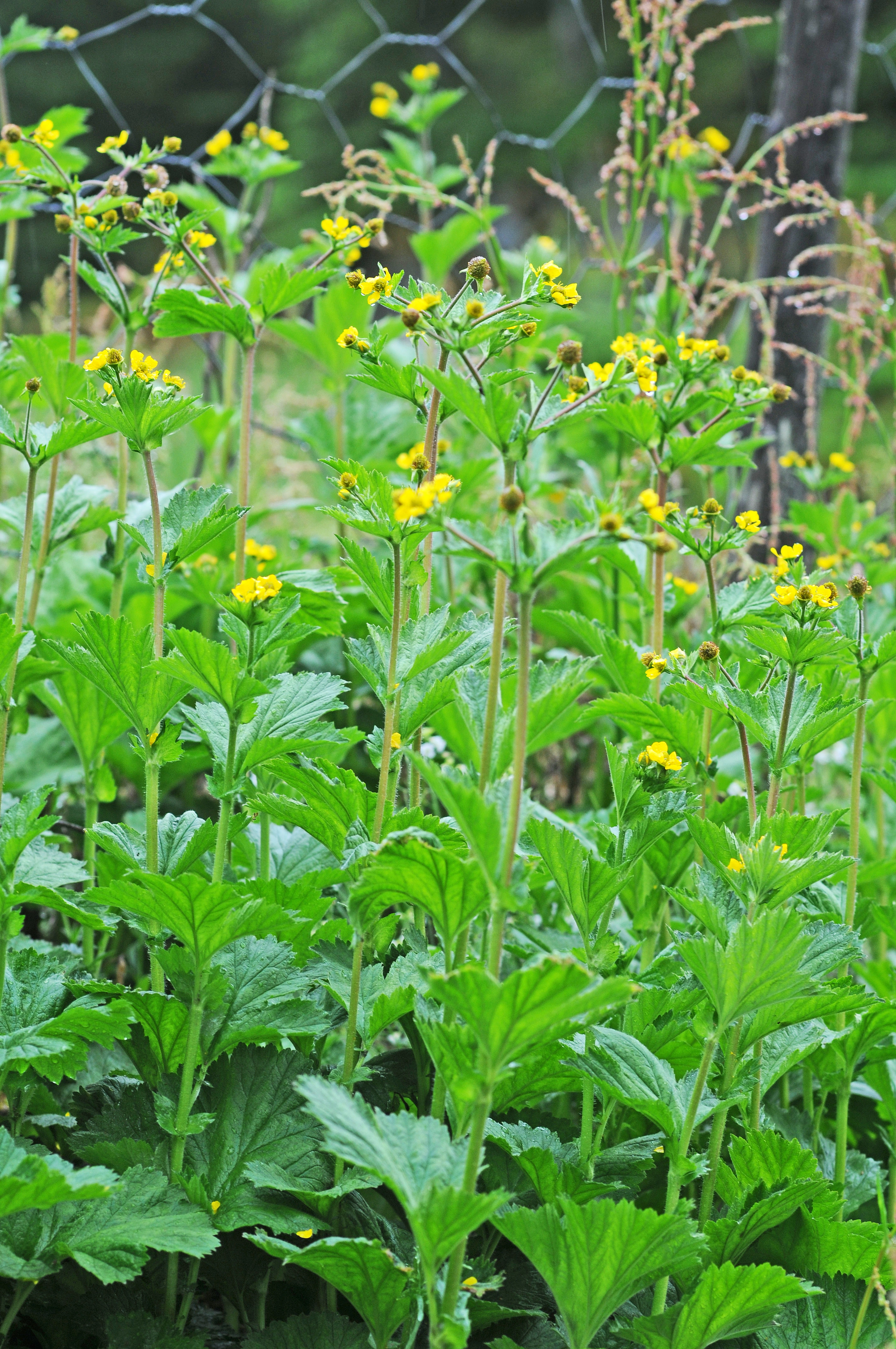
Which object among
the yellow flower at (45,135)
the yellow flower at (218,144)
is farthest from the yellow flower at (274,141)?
the yellow flower at (45,135)

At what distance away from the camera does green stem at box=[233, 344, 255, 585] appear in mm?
896

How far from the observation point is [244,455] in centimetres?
90

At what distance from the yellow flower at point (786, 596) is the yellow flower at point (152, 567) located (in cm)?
42

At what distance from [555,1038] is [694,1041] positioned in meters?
0.20

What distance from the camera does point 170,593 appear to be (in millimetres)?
1337

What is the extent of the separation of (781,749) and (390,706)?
261mm

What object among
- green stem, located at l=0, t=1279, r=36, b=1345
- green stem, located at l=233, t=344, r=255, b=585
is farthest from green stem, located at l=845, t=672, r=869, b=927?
green stem, located at l=0, t=1279, r=36, b=1345

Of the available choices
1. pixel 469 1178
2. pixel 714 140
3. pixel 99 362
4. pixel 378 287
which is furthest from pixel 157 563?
pixel 714 140

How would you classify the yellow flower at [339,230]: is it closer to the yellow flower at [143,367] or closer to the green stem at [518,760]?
the yellow flower at [143,367]

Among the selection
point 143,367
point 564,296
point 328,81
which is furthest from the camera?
point 328,81

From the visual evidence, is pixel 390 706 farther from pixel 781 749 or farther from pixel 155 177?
pixel 155 177

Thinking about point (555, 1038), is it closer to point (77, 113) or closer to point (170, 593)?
point (170, 593)

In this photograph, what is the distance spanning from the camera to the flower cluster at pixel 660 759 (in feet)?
2.40

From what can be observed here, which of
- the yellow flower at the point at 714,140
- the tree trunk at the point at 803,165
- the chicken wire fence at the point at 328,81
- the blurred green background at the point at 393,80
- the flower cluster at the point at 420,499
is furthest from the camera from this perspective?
the blurred green background at the point at 393,80
